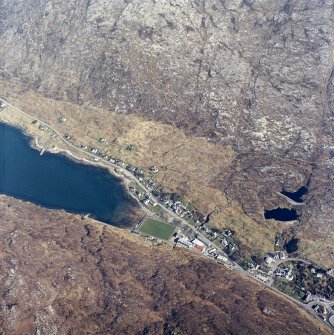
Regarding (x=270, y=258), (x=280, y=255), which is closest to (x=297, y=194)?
(x=280, y=255)

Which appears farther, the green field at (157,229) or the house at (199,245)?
the green field at (157,229)

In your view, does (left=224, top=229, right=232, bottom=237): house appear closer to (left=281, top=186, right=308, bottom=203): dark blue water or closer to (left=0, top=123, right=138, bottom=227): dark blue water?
(left=281, top=186, right=308, bottom=203): dark blue water

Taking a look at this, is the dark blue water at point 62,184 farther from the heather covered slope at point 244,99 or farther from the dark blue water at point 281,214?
the dark blue water at point 281,214

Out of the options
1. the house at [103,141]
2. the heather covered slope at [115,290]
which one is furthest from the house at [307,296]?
the house at [103,141]

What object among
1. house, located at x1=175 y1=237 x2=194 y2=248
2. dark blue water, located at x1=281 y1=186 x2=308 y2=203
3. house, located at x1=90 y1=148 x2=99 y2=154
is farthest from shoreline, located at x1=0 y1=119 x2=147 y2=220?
dark blue water, located at x1=281 y1=186 x2=308 y2=203

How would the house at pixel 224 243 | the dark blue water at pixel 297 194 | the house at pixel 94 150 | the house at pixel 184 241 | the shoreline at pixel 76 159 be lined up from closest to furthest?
the house at pixel 184 241
the house at pixel 224 243
the dark blue water at pixel 297 194
the shoreline at pixel 76 159
the house at pixel 94 150
